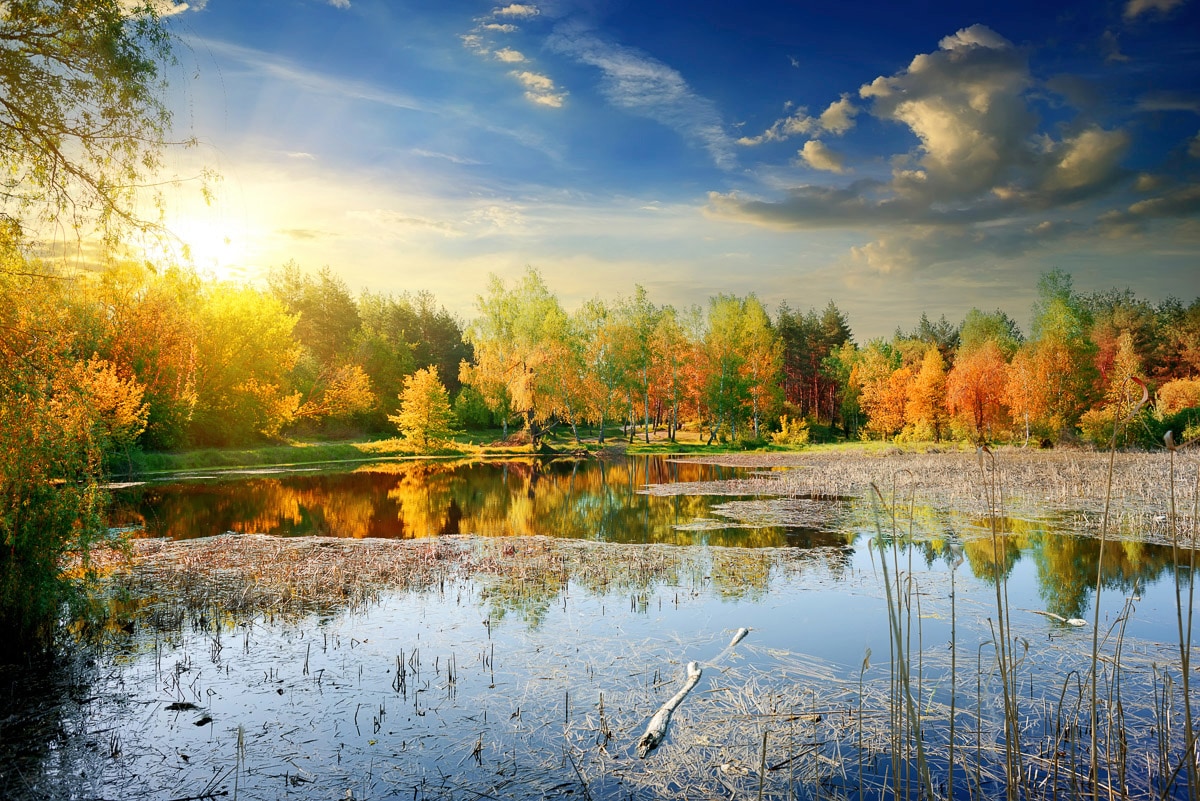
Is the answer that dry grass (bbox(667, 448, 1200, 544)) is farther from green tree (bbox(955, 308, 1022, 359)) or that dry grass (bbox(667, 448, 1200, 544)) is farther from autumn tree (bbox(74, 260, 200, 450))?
green tree (bbox(955, 308, 1022, 359))

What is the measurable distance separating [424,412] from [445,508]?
2980 centimetres

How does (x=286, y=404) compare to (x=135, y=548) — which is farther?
(x=286, y=404)

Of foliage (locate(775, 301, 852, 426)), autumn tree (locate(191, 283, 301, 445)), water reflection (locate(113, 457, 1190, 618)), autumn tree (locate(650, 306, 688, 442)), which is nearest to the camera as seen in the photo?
water reflection (locate(113, 457, 1190, 618))

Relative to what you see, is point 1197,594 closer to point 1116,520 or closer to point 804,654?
point 1116,520

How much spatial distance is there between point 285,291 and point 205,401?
1227 inches

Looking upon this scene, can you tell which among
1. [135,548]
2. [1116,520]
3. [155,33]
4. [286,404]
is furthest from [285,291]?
Result: [1116,520]

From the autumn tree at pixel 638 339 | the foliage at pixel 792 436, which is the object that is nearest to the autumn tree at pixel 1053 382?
the foliage at pixel 792 436

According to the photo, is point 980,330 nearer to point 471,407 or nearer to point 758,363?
point 758,363

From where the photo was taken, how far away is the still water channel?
6.18 meters

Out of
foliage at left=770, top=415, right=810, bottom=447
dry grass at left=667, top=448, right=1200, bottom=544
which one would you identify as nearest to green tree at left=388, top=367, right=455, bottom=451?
dry grass at left=667, top=448, right=1200, bottom=544

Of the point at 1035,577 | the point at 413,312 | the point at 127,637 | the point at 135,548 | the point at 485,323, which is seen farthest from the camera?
the point at 413,312

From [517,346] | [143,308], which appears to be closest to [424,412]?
[517,346]

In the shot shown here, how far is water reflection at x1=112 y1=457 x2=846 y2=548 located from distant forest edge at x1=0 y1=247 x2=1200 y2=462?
8009mm

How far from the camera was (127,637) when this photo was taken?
9938 millimetres
